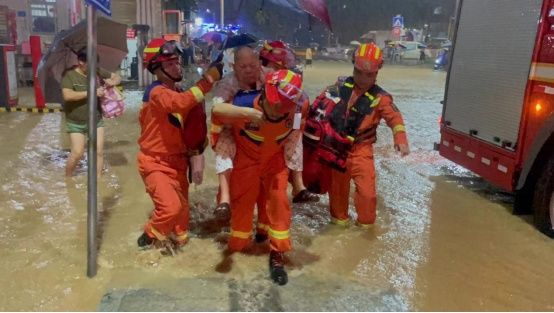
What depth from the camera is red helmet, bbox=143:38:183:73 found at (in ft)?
13.2

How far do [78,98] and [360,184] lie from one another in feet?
11.4

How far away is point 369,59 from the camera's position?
4738mm

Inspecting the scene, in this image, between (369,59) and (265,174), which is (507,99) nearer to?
(369,59)

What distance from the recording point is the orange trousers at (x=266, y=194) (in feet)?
13.1

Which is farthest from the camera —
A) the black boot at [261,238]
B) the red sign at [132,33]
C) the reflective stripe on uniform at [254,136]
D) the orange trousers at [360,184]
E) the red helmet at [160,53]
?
the red sign at [132,33]

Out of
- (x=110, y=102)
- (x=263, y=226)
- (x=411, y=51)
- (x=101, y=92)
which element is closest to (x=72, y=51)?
(x=101, y=92)

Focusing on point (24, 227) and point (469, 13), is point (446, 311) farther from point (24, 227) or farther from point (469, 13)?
point (469, 13)

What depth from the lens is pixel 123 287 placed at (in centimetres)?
378

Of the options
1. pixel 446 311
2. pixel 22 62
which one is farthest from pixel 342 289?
pixel 22 62

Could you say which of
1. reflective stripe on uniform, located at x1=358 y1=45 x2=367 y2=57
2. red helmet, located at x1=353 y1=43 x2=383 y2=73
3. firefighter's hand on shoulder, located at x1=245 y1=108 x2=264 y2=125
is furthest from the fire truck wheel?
firefighter's hand on shoulder, located at x1=245 y1=108 x2=264 y2=125

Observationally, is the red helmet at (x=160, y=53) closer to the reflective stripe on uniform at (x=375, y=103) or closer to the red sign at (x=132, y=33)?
the reflective stripe on uniform at (x=375, y=103)

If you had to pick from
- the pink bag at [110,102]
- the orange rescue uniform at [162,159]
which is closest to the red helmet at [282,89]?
the orange rescue uniform at [162,159]

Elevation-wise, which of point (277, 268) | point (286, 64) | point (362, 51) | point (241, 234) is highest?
point (362, 51)

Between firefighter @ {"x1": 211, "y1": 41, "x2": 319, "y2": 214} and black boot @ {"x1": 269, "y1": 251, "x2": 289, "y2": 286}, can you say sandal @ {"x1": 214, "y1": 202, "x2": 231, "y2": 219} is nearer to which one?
firefighter @ {"x1": 211, "y1": 41, "x2": 319, "y2": 214}
